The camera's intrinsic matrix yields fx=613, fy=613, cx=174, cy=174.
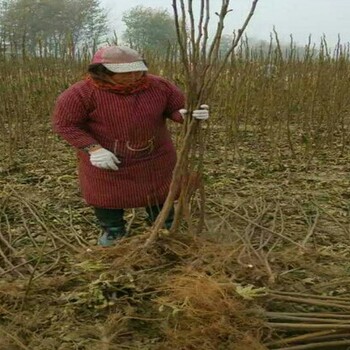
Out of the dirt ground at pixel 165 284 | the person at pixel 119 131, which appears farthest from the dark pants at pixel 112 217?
the dirt ground at pixel 165 284

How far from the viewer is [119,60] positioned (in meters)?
2.37

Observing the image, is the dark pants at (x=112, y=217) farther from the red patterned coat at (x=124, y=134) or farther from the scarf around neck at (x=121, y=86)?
the scarf around neck at (x=121, y=86)

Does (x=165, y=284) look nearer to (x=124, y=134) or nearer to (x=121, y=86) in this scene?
(x=124, y=134)

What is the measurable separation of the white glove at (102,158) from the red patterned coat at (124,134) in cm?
5

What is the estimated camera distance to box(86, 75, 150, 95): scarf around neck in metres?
2.41

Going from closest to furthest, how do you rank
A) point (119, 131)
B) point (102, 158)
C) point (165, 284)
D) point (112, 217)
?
1. point (165, 284)
2. point (102, 158)
3. point (119, 131)
4. point (112, 217)

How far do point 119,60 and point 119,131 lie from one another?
0.92 feet

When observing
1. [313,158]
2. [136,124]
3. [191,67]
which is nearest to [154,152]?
[136,124]

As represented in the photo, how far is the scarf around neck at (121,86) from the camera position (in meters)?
2.41

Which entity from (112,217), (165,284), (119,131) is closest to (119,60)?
(119,131)

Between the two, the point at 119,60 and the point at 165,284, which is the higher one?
the point at 119,60

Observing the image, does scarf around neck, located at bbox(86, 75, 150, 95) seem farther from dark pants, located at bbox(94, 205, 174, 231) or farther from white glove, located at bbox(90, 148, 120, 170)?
dark pants, located at bbox(94, 205, 174, 231)

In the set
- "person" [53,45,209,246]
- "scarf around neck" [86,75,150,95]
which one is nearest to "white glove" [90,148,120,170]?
"person" [53,45,209,246]

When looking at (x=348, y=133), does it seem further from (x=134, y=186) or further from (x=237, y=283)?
(x=237, y=283)
